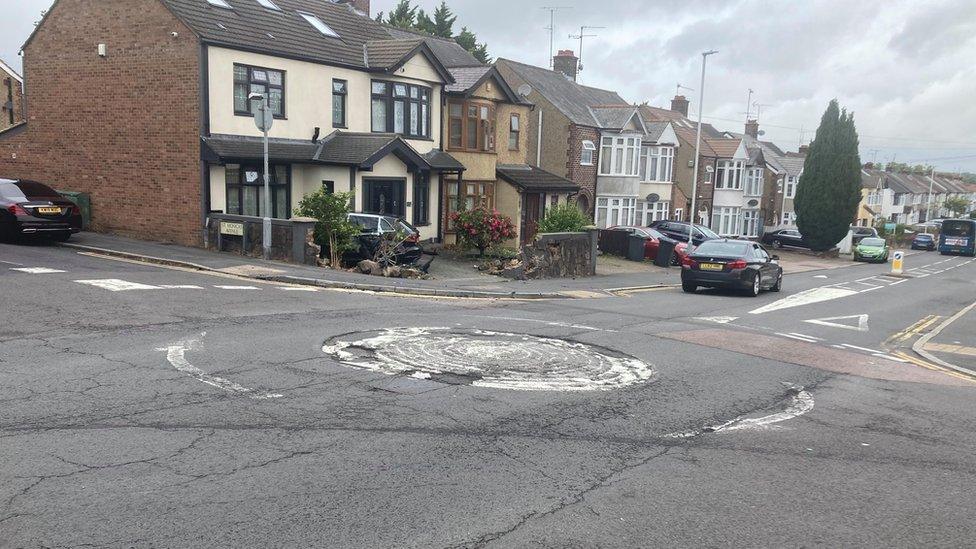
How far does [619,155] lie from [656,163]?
18.5 feet

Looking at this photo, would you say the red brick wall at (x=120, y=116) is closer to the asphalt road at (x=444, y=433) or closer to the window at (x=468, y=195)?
the asphalt road at (x=444, y=433)

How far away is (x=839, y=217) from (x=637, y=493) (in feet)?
164

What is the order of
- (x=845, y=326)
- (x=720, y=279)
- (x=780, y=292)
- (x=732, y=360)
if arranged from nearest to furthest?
(x=732, y=360) → (x=845, y=326) → (x=720, y=279) → (x=780, y=292)

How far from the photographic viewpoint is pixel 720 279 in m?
21.2

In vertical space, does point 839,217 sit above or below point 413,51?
below

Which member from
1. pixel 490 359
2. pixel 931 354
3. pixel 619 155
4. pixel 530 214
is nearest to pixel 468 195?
pixel 530 214

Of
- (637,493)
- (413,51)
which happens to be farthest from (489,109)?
(637,493)

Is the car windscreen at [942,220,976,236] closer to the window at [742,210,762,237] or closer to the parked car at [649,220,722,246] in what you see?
the window at [742,210,762,237]

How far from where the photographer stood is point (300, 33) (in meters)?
25.8

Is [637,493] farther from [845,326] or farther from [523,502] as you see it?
[845,326]

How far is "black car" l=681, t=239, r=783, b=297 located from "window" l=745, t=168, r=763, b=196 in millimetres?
37245

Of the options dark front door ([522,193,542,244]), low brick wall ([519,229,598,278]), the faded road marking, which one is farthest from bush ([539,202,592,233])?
the faded road marking

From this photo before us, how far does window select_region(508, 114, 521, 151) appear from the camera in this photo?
34.7 meters

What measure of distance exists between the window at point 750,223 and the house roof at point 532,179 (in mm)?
27622
